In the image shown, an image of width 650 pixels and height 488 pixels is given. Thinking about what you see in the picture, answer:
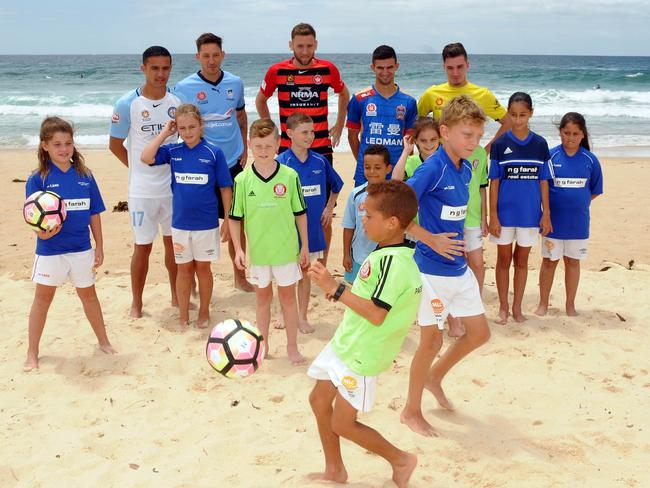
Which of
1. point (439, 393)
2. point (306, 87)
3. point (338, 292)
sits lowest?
point (439, 393)

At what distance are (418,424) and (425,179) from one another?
1623mm

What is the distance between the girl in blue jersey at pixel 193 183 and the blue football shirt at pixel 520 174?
99.3 inches

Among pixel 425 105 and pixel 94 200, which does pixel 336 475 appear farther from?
pixel 425 105

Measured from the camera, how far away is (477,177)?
5.76 m

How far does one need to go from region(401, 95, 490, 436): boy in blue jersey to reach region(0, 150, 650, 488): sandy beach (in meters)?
0.53

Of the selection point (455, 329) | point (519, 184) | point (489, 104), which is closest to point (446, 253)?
point (455, 329)

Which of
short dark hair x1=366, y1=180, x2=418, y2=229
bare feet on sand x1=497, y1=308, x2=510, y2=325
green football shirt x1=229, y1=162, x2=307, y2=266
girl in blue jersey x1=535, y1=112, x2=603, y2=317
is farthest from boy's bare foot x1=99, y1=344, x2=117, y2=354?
girl in blue jersey x1=535, y1=112, x2=603, y2=317

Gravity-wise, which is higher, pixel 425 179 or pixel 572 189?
pixel 425 179

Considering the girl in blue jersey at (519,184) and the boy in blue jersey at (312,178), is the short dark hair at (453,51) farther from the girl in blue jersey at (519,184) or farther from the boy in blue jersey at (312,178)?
the boy in blue jersey at (312,178)

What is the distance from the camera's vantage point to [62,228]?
517 centimetres

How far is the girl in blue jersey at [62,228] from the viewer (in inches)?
202

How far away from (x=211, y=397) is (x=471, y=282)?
2.10 meters

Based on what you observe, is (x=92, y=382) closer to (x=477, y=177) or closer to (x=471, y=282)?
(x=471, y=282)

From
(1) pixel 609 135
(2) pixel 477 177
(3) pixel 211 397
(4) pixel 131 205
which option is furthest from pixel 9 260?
(1) pixel 609 135
